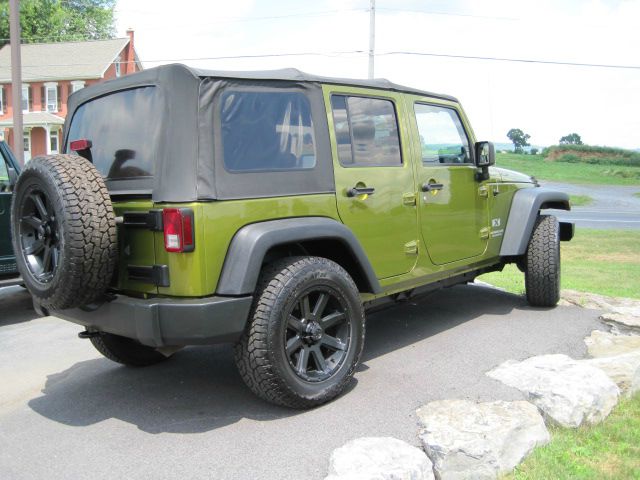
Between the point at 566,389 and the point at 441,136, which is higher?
the point at 441,136

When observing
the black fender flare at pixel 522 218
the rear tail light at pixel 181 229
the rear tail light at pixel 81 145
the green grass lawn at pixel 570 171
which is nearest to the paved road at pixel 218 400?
the black fender flare at pixel 522 218

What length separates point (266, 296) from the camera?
3.48 meters

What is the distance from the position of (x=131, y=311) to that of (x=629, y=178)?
143 ft

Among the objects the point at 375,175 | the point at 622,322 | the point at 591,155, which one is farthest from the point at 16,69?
the point at 591,155

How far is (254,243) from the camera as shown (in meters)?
3.39

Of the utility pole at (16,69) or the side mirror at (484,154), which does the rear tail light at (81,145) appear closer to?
the side mirror at (484,154)

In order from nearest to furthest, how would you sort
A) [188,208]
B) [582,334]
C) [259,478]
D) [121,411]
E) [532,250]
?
1. [259,478]
2. [188,208]
3. [121,411]
4. [582,334]
5. [532,250]

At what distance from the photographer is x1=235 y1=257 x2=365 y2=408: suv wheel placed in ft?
11.4

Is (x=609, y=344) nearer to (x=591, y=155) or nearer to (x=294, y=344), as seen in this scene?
(x=294, y=344)

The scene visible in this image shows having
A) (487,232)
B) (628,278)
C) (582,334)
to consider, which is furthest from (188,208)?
(628,278)

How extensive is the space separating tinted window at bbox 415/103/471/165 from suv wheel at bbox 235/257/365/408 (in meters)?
1.52

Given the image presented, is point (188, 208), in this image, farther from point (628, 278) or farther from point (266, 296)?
point (628, 278)

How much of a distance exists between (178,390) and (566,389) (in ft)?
7.92

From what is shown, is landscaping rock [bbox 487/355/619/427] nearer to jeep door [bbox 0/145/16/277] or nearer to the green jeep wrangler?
the green jeep wrangler
